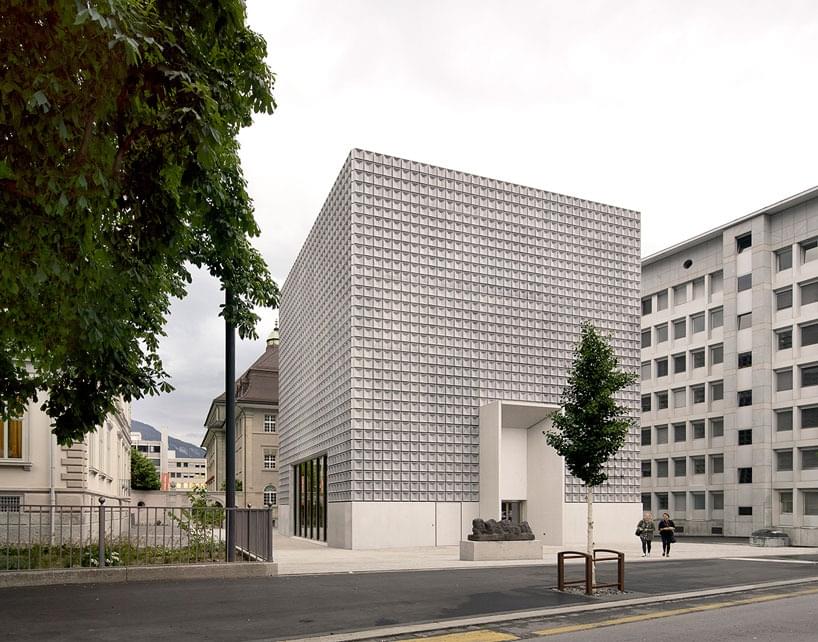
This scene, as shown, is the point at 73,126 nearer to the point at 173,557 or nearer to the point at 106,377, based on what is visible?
the point at 106,377

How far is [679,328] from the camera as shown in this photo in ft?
207

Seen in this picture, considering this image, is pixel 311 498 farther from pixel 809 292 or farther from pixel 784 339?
pixel 809 292

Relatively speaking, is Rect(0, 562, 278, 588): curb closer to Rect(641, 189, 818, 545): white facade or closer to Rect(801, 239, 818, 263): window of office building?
Rect(641, 189, 818, 545): white facade

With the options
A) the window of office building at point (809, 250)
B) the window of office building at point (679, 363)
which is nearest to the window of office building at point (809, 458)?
the window of office building at point (809, 250)

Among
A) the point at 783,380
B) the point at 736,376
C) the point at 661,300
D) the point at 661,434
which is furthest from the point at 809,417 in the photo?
the point at 661,300

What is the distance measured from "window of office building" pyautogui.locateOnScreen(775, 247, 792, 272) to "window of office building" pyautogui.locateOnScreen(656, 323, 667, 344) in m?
12.7

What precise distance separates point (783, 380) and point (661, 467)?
1472 cm

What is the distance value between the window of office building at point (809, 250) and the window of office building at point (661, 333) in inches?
579

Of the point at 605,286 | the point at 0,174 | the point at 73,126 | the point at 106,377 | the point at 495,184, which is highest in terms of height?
the point at 495,184

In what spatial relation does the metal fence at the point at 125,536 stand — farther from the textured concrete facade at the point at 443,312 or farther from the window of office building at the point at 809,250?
the window of office building at the point at 809,250

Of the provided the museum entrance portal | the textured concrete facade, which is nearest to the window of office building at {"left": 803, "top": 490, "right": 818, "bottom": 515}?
the textured concrete facade

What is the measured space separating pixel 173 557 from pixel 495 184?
79.7 feet

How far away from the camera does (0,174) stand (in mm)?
7863

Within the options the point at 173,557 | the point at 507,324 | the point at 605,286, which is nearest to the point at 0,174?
the point at 173,557
